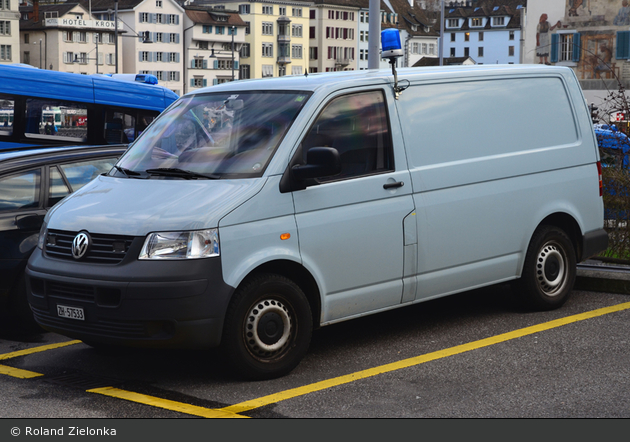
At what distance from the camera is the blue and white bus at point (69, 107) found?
17031 mm

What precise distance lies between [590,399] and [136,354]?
3212mm

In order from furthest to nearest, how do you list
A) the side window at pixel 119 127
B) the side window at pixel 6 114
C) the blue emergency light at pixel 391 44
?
the side window at pixel 119 127, the side window at pixel 6 114, the blue emergency light at pixel 391 44

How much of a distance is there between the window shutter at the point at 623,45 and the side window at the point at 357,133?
4205 centimetres

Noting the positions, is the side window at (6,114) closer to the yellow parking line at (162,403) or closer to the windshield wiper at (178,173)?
the windshield wiper at (178,173)

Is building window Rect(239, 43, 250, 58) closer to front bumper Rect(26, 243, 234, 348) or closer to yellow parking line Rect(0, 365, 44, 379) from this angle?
yellow parking line Rect(0, 365, 44, 379)

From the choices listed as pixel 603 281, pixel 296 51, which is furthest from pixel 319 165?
pixel 296 51

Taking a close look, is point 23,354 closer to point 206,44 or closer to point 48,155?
point 48,155

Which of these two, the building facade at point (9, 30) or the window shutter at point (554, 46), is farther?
the building facade at point (9, 30)

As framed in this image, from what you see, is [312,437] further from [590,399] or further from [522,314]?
[522,314]

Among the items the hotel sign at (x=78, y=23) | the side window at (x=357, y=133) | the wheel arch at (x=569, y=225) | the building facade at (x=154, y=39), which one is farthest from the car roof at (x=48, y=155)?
the hotel sign at (x=78, y=23)

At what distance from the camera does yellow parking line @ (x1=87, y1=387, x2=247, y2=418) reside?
551 centimetres

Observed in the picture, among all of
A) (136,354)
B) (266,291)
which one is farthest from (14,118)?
(266,291)

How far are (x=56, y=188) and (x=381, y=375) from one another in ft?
10.9

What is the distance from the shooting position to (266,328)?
6152 mm
